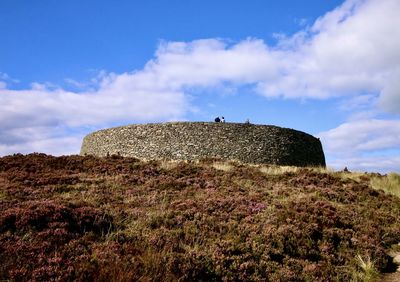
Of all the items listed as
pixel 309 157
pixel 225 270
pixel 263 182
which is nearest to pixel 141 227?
pixel 225 270

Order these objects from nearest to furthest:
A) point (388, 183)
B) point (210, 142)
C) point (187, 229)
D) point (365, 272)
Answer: point (365, 272)
point (187, 229)
point (388, 183)
point (210, 142)

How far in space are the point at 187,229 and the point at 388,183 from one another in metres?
15.3

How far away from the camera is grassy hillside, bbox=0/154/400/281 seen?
758cm

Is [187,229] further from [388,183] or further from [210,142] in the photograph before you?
[210,142]

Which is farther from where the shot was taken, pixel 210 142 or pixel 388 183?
pixel 210 142

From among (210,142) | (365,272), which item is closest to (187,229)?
(365,272)

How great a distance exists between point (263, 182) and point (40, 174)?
1105cm

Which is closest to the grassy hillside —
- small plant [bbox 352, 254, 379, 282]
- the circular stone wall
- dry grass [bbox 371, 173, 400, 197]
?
small plant [bbox 352, 254, 379, 282]

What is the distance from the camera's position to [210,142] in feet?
119

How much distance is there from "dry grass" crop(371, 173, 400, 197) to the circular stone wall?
13896 millimetres

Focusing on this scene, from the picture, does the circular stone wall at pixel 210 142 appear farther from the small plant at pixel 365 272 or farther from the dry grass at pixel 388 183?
the small plant at pixel 365 272

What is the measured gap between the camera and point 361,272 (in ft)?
31.4

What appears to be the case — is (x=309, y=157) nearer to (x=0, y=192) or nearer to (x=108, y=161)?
(x=108, y=161)

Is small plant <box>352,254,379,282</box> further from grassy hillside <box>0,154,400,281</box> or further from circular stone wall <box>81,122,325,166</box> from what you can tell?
circular stone wall <box>81,122,325,166</box>
